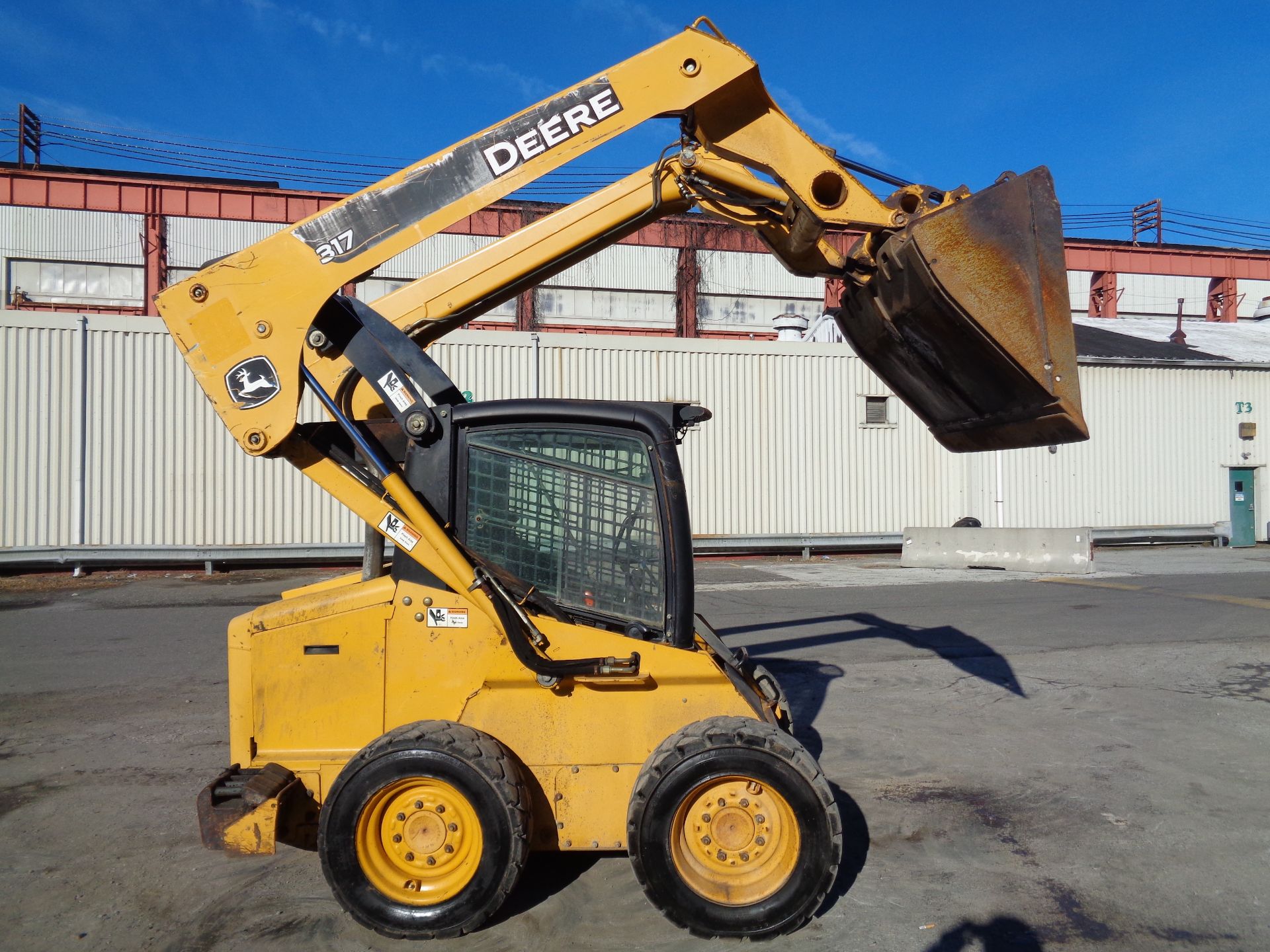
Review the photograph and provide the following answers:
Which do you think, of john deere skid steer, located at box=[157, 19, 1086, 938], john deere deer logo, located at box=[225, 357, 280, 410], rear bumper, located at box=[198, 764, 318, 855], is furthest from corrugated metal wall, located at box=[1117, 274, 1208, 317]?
rear bumper, located at box=[198, 764, 318, 855]

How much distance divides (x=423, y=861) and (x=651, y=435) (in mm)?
1925

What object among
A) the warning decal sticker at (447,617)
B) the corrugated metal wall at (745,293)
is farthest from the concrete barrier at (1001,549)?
the corrugated metal wall at (745,293)

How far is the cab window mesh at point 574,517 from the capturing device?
3709 millimetres

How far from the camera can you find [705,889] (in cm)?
335

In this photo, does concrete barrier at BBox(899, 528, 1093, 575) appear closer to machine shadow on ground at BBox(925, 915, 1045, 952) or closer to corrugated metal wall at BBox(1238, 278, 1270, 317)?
machine shadow on ground at BBox(925, 915, 1045, 952)

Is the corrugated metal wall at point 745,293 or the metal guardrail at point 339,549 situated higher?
→ the corrugated metal wall at point 745,293

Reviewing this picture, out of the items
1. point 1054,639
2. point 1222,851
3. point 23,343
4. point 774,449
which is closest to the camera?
point 1222,851

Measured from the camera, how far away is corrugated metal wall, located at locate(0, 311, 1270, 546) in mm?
16422

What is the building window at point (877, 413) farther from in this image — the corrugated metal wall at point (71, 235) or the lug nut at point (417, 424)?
the corrugated metal wall at point (71, 235)

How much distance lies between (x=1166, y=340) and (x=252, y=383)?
1230 inches

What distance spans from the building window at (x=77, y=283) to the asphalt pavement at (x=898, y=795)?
2192 centimetres

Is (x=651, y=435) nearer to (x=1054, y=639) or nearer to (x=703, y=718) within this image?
(x=703, y=718)

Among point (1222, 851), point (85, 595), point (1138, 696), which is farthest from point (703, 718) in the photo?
point (85, 595)

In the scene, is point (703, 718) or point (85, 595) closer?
point (703, 718)
